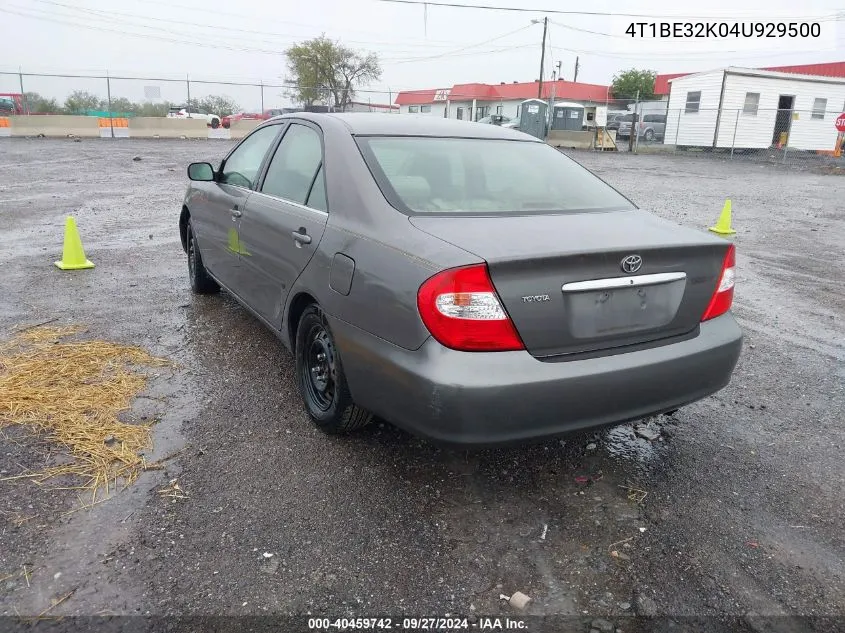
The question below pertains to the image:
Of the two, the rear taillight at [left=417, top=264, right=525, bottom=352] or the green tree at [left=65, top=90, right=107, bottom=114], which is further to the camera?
the green tree at [left=65, top=90, right=107, bottom=114]

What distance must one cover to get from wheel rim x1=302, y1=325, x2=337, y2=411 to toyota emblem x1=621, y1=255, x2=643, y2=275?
54.6 inches

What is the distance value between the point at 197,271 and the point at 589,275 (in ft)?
13.3

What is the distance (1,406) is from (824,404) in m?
4.69

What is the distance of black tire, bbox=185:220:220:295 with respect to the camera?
552 cm

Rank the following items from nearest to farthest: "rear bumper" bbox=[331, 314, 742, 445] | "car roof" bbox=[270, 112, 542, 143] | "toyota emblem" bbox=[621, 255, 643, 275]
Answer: "rear bumper" bbox=[331, 314, 742, 445] < "toyota emblem" bbox=[621, 255, 643, 275] < "car roof" bbox=[270, 112, 542, 143]

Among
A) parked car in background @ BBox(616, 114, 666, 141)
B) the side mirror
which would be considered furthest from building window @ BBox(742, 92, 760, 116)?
the side mirror

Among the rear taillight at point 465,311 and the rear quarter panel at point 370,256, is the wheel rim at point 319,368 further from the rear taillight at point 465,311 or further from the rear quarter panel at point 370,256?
the rear taillight at point 465,311

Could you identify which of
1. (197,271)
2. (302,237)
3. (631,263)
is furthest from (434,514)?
(197,271)

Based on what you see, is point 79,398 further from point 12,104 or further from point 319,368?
point 12,104

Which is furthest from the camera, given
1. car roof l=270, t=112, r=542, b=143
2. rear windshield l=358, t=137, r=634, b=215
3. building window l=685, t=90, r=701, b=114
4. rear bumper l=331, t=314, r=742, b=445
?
building window l=685, t=90, r=701, b=114

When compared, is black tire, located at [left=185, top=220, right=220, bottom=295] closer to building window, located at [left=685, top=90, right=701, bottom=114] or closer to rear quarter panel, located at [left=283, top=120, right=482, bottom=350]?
rear quarter panel, located at [left=283, top=120, right=482, bottom=350]

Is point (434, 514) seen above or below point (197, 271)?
below

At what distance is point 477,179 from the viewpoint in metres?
3.29

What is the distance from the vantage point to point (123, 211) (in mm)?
10383
